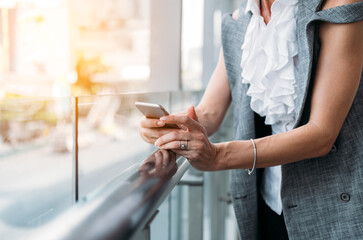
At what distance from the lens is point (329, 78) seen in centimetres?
87

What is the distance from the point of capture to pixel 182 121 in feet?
2.54

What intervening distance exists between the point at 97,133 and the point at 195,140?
30 cm

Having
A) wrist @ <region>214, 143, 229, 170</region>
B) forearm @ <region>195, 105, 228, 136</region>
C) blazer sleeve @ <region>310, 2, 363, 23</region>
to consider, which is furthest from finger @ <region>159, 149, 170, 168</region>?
blazer sleeve @ <region>310, 2, 363, 23</region>

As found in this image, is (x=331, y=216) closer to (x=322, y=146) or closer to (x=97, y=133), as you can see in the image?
(x=322, y=146)

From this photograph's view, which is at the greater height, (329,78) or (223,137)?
(329,78)

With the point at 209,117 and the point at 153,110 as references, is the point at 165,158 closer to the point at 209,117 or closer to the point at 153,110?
the point at 153,110

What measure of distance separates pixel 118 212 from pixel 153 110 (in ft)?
1.24

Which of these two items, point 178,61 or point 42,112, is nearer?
point 42,112

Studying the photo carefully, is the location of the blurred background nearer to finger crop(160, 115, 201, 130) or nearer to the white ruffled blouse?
finger crop(160, 115, 201, 130)

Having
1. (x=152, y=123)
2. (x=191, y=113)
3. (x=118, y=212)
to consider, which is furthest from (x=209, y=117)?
(x=118, y=212)

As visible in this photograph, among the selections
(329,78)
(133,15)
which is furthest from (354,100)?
(133,15)

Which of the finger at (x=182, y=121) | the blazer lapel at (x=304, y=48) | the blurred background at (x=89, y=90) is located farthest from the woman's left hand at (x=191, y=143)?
the blazer lapel at (x=304, y=48)

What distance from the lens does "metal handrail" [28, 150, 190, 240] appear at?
0.40m

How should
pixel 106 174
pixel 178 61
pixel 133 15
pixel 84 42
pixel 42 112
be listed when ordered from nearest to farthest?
pixel 42 112
pixel 106 174
pixel 178 61
pixel 133 15
pixel 84 42
